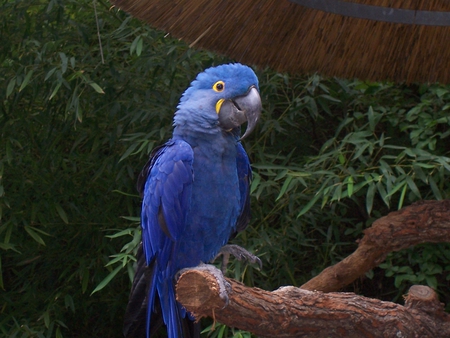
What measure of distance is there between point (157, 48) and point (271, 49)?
0.74 meters

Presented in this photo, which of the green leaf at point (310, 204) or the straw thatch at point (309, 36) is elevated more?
the straw thatch at point (309, 36)

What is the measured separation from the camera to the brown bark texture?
1.48 meters

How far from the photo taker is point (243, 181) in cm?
195

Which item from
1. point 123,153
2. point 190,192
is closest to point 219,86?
point 190,192

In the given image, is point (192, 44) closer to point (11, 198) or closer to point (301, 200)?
point (301, 200)

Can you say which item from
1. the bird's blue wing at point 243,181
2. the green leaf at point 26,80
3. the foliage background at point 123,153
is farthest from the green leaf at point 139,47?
the bird's blue wing at point 243,181

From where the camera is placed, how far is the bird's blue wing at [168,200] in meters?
1.77

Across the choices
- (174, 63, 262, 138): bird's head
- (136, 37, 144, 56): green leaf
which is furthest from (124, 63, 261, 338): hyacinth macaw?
(136, 37, 144, 56): green leaf

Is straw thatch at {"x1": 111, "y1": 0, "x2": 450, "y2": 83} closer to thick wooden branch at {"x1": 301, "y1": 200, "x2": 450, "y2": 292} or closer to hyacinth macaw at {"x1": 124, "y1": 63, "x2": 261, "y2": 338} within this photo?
hyacinth macaw at {"x1": 124, "y1": 63, "x2": 261, "y2": 338}

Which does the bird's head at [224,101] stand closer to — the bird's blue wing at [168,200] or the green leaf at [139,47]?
the bird's blue wing at [168,200]

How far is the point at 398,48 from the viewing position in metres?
1.95

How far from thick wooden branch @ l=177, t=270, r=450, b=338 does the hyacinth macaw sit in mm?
272

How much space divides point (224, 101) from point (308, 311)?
57cm

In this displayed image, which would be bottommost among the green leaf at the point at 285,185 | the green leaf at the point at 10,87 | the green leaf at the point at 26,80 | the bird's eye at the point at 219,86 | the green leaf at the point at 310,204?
the green leaf at the point at 310,204
